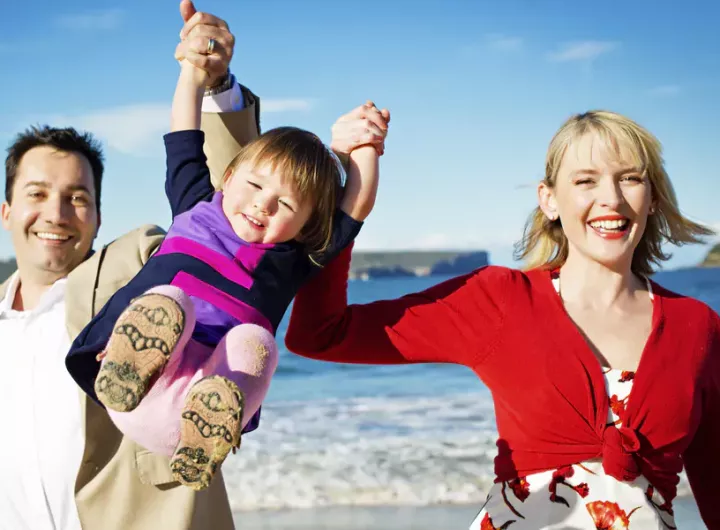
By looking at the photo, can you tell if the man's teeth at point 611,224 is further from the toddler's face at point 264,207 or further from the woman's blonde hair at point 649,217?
the toddler's face at point 264,207

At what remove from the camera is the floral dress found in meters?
2.42

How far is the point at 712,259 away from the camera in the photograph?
112ft

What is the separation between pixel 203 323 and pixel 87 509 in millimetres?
862

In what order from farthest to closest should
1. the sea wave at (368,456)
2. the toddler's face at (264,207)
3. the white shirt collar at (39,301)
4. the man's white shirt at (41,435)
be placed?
1. the sea wave at (368,456)
2. the white shirt collar at (39,301)
3. the man's white shirt at (41,435)
4. the toddler's face at (264,207)

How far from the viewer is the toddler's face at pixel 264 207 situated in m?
2.32

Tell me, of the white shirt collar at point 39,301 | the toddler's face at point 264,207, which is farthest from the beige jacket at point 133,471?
the toddler's face at point 264,207

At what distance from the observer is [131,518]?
273 centimetres

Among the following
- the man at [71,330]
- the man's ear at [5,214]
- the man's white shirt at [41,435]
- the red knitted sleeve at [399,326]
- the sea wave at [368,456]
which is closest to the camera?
the red knitted sleeve at [399,326]

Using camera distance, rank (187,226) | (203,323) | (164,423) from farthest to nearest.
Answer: (187,226) → (203,323) → (164,423)

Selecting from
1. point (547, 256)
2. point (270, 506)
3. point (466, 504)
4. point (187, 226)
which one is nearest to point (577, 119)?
point (547, 256)

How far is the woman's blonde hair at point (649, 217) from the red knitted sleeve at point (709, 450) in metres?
0.27

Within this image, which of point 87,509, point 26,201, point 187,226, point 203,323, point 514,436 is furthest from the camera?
point 26,201

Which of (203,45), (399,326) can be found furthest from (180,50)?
(399,326)

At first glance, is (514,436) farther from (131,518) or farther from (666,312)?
(131,518)
